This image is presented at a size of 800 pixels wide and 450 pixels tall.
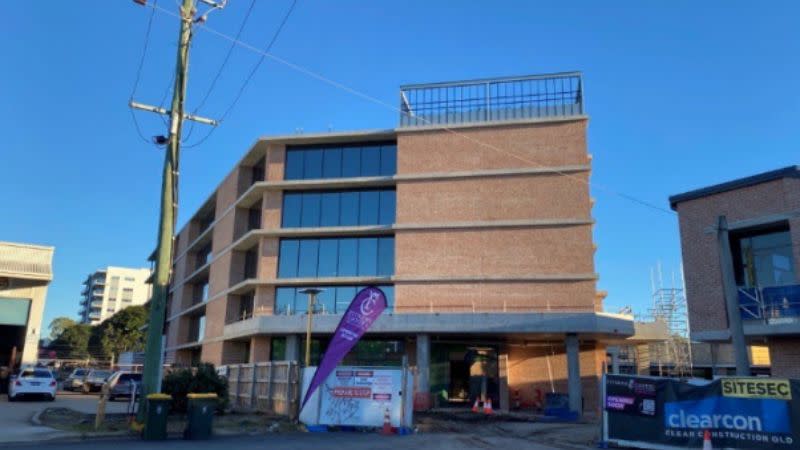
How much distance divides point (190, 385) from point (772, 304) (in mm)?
19198

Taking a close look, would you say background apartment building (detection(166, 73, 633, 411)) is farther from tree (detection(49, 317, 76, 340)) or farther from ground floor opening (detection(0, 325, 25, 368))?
tree (detection(49, 317, 76, 340))

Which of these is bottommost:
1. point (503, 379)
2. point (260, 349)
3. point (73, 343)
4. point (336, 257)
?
point (503, 379)

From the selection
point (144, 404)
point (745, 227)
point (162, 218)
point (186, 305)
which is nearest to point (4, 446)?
point (144, 404)

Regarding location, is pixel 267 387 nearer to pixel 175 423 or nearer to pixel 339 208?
pixel 175 423

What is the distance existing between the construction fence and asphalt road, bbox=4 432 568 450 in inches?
116

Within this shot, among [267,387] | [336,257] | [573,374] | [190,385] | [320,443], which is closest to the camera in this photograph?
[320,443]

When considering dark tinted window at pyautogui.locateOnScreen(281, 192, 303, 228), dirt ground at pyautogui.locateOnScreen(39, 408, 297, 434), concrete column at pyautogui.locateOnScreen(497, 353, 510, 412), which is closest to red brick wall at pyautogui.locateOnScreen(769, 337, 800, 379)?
dirt ground at pyautogui.locateOnScreen(39, 408, 297, 434)

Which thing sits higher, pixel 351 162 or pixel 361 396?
pixel 351 162

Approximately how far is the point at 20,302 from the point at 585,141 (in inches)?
1204

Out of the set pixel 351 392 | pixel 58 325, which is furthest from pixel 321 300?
pixel 58 325

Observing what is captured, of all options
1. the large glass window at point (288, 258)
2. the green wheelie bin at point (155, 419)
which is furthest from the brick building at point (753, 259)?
the large glass window at point (288, 258)

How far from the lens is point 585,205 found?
1406 inches

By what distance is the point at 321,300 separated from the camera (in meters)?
38.8

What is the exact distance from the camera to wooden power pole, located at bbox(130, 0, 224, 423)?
16.8 metres
